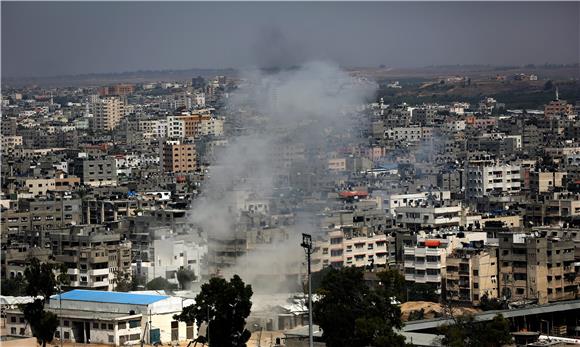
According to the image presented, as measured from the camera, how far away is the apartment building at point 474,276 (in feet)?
51.8

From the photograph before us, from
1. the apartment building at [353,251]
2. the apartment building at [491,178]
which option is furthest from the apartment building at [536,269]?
the apartment building at [491,178]

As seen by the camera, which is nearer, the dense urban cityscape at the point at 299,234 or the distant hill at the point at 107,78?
the dense urban cityscape at the point at 299,234

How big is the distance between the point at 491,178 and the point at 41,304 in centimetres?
1435

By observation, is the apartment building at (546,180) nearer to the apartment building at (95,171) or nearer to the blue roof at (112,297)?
the apartment building at (95,171)

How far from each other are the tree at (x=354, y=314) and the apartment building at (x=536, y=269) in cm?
327

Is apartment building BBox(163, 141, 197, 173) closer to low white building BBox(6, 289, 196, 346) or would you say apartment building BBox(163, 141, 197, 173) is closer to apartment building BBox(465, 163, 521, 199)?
apartment building BBox(465, 163, 521, 199)

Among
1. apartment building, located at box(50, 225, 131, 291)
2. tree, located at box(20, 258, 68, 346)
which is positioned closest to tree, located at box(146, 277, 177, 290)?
apartment building, located at box(50, 225, 131, 291)

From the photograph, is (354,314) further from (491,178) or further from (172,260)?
(491,178)

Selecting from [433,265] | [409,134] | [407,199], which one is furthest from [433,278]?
[409,134]

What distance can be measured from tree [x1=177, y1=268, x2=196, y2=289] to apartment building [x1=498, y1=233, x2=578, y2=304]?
3.29 metres

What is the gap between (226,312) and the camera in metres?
12.3

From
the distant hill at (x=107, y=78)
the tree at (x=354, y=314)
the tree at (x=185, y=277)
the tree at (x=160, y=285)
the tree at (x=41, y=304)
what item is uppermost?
the tree at (x=354, y=314)

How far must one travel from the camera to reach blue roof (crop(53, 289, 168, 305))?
47.3ft

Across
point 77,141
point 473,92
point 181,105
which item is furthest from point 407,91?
point 77,141
